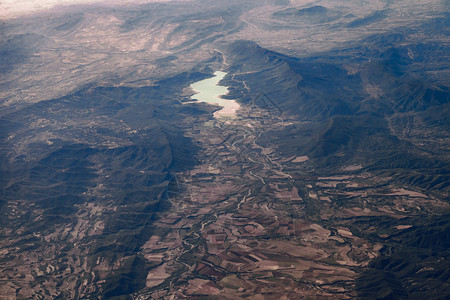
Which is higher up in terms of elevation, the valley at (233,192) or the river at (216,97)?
the valley at (233,192)

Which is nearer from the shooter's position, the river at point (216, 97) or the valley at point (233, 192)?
the valley at point (233, 192)

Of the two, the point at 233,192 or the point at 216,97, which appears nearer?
the point at 233,192

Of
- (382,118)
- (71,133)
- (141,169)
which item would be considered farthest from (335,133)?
(71,133)

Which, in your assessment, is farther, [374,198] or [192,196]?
[192,196]

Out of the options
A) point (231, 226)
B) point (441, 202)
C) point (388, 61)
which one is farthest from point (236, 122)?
point (388, 61)

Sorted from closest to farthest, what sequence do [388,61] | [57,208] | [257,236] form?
[257,236] → [57,208] → [388,61]

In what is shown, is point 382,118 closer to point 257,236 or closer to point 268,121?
point 268,121

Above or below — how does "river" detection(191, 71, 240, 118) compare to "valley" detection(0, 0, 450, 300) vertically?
below

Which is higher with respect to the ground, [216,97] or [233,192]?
[233,192]

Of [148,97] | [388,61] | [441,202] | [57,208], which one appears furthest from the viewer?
[388,61]

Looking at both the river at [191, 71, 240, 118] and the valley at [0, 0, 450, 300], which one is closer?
the valley at [0, 0, 450, 300]
